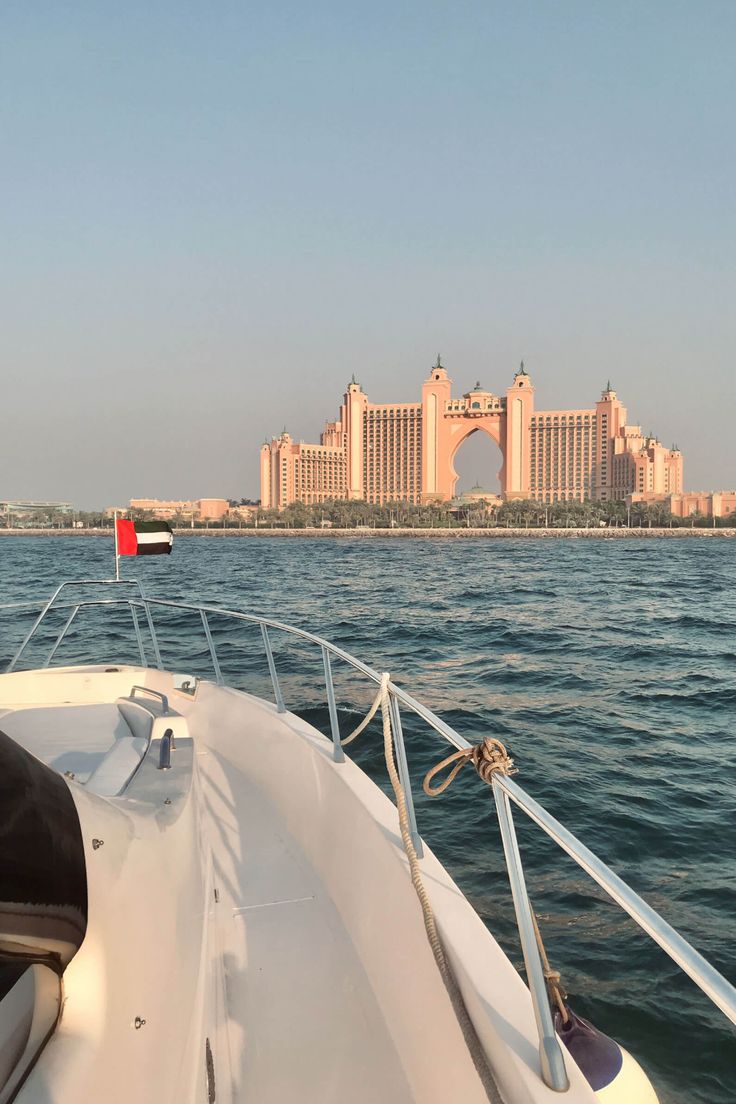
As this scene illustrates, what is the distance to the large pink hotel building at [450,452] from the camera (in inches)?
6781

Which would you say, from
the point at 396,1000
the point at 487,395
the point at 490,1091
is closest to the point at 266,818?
the point at 396,1000

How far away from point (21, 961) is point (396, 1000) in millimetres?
1632

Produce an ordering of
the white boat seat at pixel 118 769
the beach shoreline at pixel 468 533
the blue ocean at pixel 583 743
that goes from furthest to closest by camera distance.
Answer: the beach shoreline at pixel 468 533 → the blue ocean at pixel 583 743 → the white boat seat at pixel 118 769

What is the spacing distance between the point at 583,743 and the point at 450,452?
6704 inches

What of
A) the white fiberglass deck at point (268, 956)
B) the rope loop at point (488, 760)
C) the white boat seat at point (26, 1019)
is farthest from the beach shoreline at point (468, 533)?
the white boat seat at point (26, 1019)

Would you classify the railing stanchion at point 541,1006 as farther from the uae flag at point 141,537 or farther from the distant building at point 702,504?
the distant building at point 702,504

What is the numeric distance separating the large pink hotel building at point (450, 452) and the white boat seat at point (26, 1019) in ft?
550

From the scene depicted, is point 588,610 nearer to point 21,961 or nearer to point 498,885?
point 498,885

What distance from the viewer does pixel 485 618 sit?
19.8m

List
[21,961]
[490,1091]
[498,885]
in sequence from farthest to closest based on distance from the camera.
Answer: [498,885] → [490,1091] → [21,961]

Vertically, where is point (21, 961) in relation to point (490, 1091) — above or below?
above

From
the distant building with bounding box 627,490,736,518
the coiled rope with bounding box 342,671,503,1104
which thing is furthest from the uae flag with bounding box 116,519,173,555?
the distant building with bounding box 627,490,736,518

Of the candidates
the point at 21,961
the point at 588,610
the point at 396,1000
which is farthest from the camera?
the point at 588,610

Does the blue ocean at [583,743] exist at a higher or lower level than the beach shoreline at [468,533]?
lower
